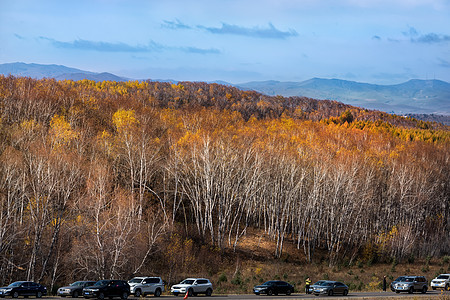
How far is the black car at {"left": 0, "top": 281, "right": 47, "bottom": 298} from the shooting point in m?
39.2

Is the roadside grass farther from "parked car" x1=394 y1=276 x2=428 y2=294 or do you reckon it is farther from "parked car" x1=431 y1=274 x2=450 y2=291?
"parked car" x1=394 y1=276 x2=428 y2=294

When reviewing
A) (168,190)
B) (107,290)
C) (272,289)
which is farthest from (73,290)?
(168,190)

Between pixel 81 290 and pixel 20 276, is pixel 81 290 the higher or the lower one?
the higher one

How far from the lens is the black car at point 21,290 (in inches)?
1542

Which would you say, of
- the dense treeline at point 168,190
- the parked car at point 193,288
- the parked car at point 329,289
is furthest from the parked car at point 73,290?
the parked car at point 329,289

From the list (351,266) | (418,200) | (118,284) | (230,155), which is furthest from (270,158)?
(118,284)

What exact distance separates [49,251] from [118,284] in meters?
19.7

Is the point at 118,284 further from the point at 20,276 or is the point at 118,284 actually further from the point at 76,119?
the point at 76,119

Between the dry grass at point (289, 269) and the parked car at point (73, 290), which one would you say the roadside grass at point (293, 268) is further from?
the parked car at point (73, 290)

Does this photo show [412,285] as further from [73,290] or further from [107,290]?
[73,290]

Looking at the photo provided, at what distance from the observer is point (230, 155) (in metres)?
78.5

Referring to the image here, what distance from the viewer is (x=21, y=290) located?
3956 cm

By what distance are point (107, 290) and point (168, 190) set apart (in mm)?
41412

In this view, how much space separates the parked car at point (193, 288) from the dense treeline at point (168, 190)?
9844 millimetres
